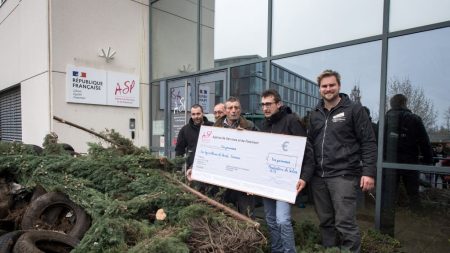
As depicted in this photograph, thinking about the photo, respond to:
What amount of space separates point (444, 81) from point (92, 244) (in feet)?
13.6

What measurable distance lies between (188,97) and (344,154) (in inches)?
187

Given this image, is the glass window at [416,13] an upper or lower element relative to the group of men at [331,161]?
upper

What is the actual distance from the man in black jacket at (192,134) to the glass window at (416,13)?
107 inches

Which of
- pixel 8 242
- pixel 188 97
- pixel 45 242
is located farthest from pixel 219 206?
pixel 188 97

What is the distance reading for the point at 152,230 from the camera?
2875 mm

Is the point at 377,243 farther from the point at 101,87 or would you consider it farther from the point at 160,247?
the point at 101,87

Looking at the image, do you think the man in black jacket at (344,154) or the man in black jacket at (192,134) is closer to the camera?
the man in black jacket at (344,154)

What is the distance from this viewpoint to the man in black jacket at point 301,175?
10.1ft

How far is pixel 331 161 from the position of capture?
304 cm

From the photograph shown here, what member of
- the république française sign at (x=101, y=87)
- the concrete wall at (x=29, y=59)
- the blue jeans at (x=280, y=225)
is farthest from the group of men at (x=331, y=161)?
the concrete wall at (x=29, y=59)

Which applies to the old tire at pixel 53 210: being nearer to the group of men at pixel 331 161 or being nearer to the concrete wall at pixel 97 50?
the group of men at pixel 331 161

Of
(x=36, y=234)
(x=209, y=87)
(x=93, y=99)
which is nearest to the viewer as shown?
(x=36, y=234)

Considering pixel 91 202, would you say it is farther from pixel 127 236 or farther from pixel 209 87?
pixel 209 87

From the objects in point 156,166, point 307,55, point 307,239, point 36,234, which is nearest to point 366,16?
point 307,55
